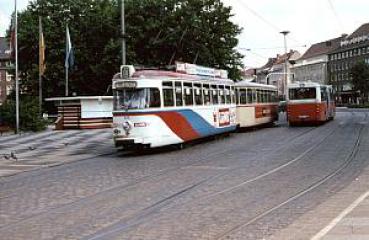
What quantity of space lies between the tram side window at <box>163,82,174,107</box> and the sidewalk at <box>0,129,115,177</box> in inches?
131

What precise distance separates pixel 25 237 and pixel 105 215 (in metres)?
1.87

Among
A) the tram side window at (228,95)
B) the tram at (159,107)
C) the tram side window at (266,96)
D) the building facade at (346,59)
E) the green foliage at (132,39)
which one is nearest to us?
the tram at (159,107)

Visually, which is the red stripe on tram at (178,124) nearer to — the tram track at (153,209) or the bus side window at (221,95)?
the bus side window at (221,95)

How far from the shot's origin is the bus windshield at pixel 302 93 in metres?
39.4

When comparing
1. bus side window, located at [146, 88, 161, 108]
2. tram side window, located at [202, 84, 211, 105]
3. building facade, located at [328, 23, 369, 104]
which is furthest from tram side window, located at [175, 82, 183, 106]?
building facade, located at [328, 23, 369, 104]

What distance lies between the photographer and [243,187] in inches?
518

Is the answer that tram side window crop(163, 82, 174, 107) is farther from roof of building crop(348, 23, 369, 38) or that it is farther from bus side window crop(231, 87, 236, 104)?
roof of building crop(348, 23, 369, 38)

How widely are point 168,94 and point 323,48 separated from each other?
140m

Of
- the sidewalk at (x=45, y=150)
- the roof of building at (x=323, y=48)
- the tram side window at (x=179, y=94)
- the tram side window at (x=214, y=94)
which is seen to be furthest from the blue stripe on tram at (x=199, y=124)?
the roof of building at (x=323, y=48)

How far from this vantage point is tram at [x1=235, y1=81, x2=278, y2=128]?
36.1m

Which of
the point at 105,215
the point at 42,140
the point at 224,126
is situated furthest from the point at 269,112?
the point at 105,215

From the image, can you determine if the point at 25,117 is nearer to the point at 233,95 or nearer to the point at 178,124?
the point at 233,95

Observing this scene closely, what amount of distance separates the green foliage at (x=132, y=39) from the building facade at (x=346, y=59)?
82567mm

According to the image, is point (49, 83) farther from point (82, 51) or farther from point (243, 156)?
point (243, 156)
